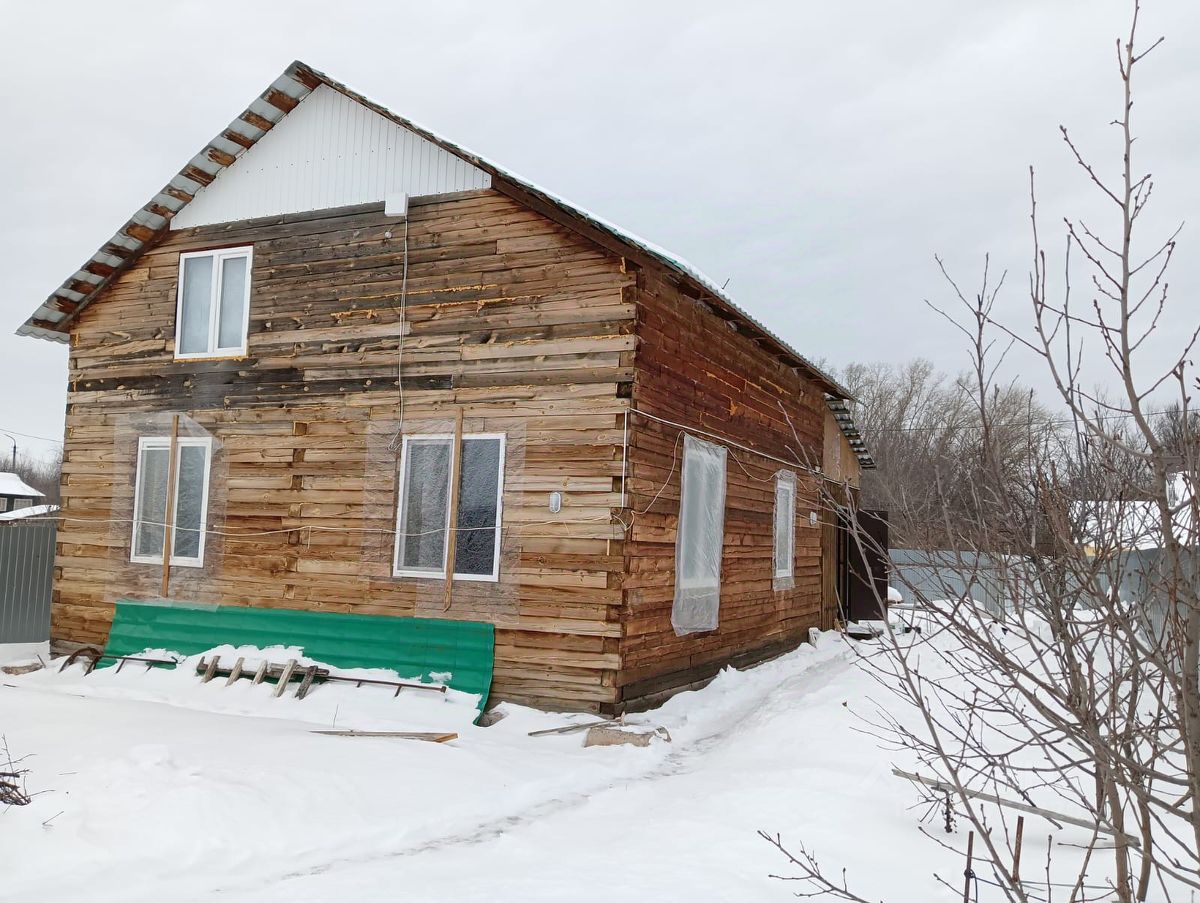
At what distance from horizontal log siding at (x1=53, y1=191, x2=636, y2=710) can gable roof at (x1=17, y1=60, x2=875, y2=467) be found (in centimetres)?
22

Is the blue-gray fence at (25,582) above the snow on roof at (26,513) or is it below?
below

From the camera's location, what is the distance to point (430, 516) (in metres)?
10.8

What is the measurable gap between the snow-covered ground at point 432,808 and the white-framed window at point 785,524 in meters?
5.20

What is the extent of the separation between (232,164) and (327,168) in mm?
1449

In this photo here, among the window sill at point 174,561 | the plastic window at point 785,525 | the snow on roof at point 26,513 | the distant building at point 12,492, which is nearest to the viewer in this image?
the window sill at point 174,561

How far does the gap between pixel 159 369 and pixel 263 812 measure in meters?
7.65

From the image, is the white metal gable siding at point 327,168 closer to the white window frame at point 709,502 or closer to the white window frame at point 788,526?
the white window frame at point 709,502

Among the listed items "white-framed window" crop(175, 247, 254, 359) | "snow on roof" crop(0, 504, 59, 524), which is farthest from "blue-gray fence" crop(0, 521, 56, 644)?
"snow on roof" crop(0, 504, 59, 524)

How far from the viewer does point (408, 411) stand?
11.0m

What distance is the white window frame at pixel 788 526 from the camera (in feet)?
48.9

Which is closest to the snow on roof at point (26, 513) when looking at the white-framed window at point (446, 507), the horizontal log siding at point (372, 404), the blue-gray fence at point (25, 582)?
the blue-gray fence at point (25, 582)

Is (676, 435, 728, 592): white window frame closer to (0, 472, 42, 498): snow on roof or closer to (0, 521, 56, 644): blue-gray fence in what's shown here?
(0, 521, 56, 644): blue-gray fence

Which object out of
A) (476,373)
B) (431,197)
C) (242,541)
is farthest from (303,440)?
(431,197)

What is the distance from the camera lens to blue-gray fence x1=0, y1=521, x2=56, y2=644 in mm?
15625
